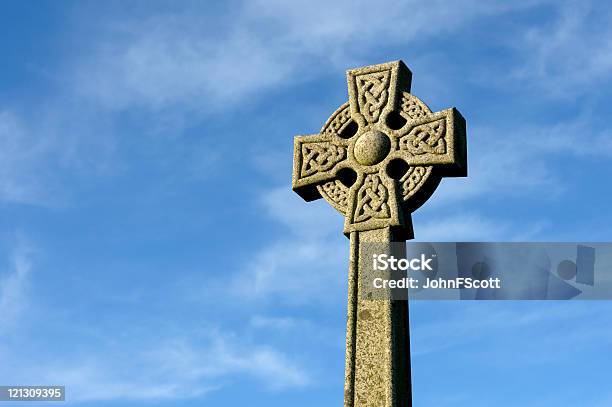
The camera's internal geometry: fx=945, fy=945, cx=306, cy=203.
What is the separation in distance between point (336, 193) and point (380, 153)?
61 cm

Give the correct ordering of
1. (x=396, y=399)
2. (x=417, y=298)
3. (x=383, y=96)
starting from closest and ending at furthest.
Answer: (x=396, y=399) → (x=417, y=298) → (x=383, y=96)

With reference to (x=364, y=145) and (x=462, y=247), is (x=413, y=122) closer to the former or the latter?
(x=364, y=145)

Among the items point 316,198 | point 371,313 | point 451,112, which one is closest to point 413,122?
point 451,112

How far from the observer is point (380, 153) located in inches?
368

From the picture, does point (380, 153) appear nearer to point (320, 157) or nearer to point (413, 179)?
point (413, 179)

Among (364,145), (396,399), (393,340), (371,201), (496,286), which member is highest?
(364,145)

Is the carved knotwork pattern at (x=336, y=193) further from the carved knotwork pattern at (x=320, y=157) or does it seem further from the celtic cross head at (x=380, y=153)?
the carved knotwork pattern at (x=320, y=157)

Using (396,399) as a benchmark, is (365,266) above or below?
above

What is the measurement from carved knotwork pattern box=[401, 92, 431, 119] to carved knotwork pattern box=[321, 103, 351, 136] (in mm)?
609

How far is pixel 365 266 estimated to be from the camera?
8.95 meters

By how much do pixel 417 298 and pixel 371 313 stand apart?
47 centimetres

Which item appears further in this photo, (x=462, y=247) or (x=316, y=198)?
(x=316, y=198)

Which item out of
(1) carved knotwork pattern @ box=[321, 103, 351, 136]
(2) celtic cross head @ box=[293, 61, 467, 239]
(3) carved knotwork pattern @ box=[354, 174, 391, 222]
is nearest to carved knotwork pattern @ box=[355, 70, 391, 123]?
(2) celtic cross head @ box=[293, 61, 467, 239]

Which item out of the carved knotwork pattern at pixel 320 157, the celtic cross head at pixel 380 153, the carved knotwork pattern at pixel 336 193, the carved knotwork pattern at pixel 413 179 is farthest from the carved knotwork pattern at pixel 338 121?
the carved knotwork pattern at pixel 413 179
